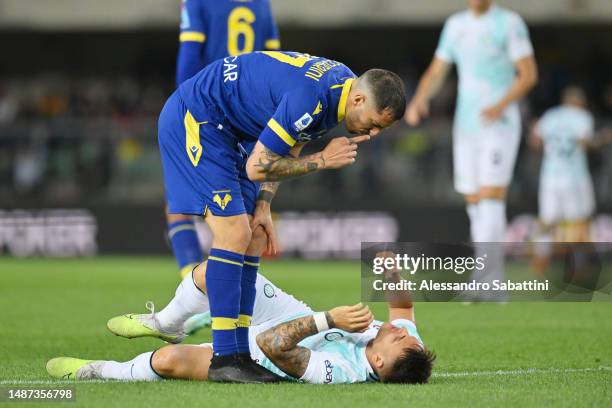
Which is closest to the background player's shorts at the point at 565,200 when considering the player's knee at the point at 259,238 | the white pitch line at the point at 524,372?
the white pitch line at the point at 524,372

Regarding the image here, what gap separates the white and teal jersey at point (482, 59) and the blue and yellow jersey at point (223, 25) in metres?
2.69

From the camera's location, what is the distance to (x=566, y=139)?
Result: 1589cm

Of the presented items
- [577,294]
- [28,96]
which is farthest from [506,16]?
[28,96]

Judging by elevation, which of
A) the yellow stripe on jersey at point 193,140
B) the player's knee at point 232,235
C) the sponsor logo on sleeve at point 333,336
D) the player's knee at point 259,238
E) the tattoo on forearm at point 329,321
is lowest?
the sponsor logo on sleeve at point 333,336

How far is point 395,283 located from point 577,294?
5930mm

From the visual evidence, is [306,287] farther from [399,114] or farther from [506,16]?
[399,114]

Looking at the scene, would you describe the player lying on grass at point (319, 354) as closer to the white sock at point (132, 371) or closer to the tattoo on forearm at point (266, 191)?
the white sock at point (132, 371)

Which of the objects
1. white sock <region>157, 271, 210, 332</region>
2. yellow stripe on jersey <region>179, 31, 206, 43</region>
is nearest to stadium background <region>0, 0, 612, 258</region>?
yellow stripe on jersey <region>179, 31, 206, 43</region>

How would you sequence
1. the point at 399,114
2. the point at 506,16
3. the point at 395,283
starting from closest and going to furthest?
the point at 399,114
the point at 395,283
the point at 506,16

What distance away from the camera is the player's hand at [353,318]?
18.1 ft

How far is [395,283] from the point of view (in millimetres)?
6105

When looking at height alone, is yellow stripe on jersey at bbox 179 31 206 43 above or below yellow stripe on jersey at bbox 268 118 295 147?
above

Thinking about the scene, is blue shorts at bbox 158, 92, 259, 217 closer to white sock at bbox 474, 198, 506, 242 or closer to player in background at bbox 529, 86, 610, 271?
white sock at bbox 474, 198, 506, 242

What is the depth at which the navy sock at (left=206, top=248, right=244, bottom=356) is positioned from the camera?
5805mm
